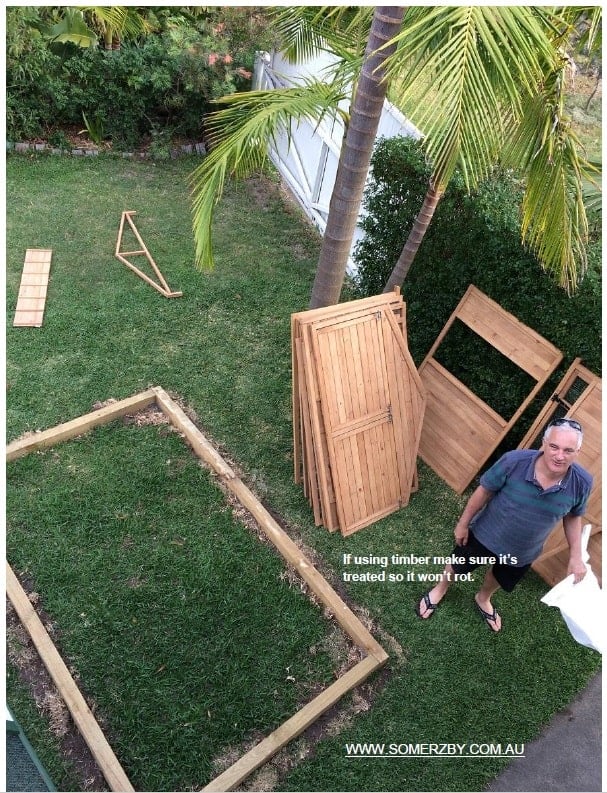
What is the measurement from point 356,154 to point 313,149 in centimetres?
419

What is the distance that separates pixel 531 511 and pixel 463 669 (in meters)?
1.34

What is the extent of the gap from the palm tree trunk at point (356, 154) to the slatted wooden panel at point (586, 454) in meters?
2.04

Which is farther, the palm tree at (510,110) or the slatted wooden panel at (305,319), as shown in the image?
the slatted wooden panel at (305,319)

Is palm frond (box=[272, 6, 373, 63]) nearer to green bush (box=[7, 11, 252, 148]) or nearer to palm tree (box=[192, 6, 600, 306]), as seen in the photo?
palm tree (box=[192, 6, 600, 306])

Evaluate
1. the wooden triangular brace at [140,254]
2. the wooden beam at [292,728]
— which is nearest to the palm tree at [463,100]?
the wooden triangular brace at [140,254]

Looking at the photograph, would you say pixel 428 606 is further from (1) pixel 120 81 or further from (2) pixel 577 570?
(1) pixel 120 81

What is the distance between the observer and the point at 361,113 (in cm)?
435

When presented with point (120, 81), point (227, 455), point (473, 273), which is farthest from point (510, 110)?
point (120, 81)

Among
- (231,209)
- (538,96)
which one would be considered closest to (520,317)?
(538,96)

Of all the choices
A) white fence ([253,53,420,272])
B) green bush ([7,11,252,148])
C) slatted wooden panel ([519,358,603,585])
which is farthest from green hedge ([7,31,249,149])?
slatted wooden panel ([519,358,603,585])

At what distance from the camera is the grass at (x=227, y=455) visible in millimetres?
4246

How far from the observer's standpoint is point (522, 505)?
401cm

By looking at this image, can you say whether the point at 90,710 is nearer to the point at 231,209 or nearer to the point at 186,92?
the point at 231,209

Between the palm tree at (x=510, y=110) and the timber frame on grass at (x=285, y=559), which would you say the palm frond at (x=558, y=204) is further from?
the timber frame on grass at (x=285, y=559)
